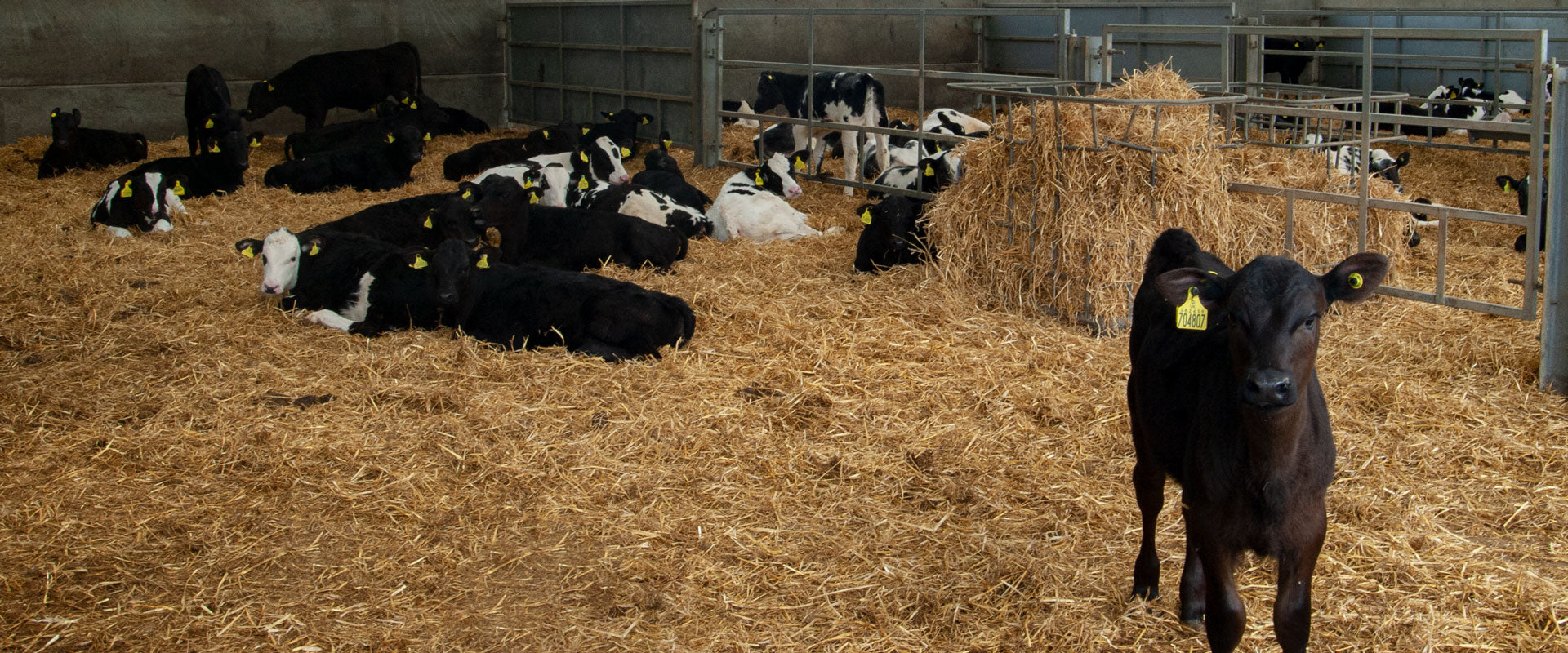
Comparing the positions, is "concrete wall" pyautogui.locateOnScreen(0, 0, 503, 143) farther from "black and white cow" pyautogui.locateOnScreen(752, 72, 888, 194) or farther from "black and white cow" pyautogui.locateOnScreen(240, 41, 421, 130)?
"black and white cow" pyautogui.locateOnScreen(752, 72, 888, 194)

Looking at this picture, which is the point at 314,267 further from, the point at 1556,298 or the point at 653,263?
the point at 1556,298

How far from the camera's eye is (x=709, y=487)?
4750mm

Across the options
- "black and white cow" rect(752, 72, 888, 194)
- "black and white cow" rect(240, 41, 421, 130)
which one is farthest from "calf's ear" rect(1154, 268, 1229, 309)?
"black and white cow" rect(240, 41, 421, 130)

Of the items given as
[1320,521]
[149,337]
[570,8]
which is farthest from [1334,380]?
[570,8]

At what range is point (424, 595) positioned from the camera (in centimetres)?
388

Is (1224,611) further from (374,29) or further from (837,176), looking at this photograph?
(374,29)

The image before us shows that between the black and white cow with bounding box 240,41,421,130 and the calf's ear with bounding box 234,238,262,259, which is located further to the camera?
the black and white cow with bounding box 240,41,421,130

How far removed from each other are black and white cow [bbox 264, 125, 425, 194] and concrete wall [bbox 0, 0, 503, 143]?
4.16 meters

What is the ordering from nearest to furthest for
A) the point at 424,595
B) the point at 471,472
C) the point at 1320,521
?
the point at 1320,521
the point at 424,595
the point at 471,472

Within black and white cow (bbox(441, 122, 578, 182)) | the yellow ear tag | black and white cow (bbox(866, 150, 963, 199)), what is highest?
black and white cow (bbox(441, 122, 578, 182))

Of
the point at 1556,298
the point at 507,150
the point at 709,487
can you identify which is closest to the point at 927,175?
the point at 1556,298

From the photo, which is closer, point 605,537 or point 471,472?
point 605,537

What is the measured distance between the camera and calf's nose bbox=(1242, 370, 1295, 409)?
2850 millimetres

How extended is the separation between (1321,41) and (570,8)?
10.8m
